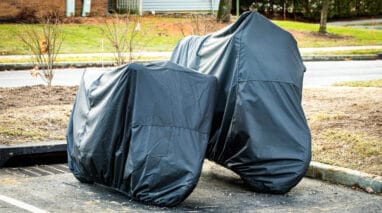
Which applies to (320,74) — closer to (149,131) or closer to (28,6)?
→ (149,131)

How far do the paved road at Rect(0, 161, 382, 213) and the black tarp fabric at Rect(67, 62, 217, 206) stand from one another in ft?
0.54

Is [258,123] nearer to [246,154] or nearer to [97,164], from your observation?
[246,154]

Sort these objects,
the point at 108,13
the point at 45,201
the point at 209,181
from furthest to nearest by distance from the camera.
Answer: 1. the point at 108,13
2. the point at 209,181
3. the point at 45,201

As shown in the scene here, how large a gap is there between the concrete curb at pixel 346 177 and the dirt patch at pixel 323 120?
0.16m

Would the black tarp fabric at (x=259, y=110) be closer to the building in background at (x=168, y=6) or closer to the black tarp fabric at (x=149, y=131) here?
the black tarp fabric at (x=149, y=131)

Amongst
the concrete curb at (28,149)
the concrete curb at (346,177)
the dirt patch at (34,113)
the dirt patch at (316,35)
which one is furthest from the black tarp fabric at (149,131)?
the dirt patch at (316,35)

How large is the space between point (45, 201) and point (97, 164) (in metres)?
0.54

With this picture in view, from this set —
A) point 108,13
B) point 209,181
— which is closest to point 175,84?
point 209,181

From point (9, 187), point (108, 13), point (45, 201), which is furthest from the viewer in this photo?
point (108, 13)

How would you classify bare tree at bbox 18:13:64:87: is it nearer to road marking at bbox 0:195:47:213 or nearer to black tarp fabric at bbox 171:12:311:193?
black tarp fabric at bbox 171:12:311:193

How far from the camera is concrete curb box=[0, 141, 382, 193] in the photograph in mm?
7680

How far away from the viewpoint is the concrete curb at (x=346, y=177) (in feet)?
25.1

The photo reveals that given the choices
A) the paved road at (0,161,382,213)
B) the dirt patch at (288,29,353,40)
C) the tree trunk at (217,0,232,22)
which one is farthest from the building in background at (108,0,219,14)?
the paved road at (0,161,382,213)

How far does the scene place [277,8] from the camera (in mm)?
45062
